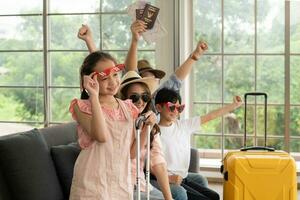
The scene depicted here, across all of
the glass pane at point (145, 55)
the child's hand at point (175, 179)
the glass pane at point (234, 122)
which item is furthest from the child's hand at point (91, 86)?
the glass pane at point (234, 122)

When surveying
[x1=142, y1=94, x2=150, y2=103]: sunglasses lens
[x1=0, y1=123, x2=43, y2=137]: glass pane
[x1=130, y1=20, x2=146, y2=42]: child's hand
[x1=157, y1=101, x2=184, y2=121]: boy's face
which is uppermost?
[x1=130, y1=20, x2=146, y2=42]: child's hand

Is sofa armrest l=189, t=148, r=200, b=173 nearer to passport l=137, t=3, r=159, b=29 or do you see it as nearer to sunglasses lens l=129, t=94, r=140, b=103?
passport l=137, t=3, r=159, b=29

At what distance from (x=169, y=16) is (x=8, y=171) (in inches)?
98.9

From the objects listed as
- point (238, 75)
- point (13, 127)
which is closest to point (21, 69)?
point (13, 127)

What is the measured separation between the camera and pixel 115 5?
5.15 m

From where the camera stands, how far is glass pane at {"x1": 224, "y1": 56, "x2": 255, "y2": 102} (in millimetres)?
4891

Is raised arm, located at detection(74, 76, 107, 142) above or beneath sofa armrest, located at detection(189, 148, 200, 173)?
above

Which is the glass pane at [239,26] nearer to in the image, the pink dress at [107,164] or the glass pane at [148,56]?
the glass pane at [148,56]

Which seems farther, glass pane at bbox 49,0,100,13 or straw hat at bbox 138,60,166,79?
glass pane at bbox 49,0,100,13

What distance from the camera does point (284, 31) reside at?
478 centimetres

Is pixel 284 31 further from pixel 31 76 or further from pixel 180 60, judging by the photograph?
pixel 31 76

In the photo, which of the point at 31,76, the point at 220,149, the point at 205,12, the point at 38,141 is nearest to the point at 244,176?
the point at 38,141

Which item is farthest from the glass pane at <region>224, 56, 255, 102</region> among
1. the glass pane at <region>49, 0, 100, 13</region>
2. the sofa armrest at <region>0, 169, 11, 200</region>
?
the sofa armrest at <region>0, 169, 11, 200</region>

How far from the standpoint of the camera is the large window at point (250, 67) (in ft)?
15.7
